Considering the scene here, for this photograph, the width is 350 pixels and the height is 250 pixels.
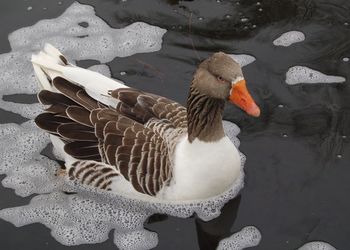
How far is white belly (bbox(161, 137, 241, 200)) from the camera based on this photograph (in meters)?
3.68

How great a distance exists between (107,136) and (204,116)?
2.01ft

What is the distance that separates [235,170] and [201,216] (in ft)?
1.16

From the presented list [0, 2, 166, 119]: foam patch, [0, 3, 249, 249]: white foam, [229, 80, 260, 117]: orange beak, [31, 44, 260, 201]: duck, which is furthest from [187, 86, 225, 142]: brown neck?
[0, 2, 166, 119]: foam patch

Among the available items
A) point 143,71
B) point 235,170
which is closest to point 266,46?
point 143,71

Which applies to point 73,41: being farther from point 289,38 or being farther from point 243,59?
point 289,38

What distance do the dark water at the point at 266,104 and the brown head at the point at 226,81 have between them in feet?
2.66

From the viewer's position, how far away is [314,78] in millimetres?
4773

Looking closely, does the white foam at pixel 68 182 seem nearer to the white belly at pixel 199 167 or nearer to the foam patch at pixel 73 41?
the foam patch at pixel 73 41

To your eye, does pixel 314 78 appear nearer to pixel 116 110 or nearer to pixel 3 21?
pixel 116 110

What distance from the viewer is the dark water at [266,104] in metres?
3.86

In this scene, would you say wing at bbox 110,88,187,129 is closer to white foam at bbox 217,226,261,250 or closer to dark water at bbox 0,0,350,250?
dark water at bbox 0,0,350,250

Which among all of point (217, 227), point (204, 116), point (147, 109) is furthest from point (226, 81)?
point (217, 227)

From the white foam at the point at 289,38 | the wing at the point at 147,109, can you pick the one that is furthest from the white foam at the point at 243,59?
the wing at the point at 147,109

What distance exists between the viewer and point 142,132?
379cm
